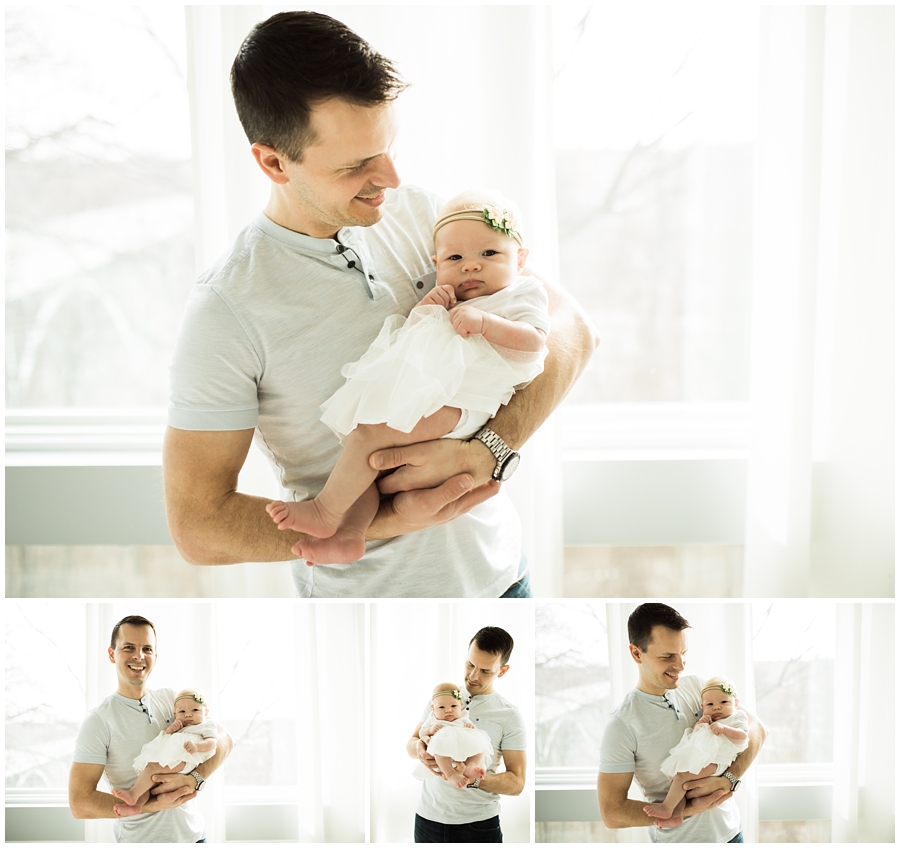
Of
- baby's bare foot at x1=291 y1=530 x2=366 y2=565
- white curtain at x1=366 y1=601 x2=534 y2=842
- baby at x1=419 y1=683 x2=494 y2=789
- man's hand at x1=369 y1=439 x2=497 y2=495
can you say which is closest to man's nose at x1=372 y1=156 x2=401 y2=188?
man's hand at x1=369 y1=439 x2=497 y2=495

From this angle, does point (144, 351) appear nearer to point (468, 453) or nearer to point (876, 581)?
point (468, 453)

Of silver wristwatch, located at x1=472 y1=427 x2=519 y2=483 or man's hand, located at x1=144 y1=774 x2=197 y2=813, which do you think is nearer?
silver wristwatch, located at x1=472 y1=427 x2=519 y2=483

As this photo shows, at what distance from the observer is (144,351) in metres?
1.87

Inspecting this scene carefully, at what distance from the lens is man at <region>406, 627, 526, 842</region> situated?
1268 mm

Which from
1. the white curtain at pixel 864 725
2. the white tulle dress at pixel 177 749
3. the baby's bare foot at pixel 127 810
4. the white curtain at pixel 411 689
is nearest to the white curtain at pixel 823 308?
the white curtain at pixel 864 725

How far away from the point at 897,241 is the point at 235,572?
61.9 inches

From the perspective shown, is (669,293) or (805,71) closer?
(805,71)

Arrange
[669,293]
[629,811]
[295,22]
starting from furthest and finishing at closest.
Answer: [669,293] → [629,811] → [295,22]

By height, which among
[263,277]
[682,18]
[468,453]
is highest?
[682,18]

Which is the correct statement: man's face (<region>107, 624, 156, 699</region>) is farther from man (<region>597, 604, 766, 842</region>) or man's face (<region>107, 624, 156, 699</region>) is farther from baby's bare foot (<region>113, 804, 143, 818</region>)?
man (<region>597, 604, 766, 842</region>)

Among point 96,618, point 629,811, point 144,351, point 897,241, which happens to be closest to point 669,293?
point 897,241

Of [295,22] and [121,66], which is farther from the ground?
[121,66]

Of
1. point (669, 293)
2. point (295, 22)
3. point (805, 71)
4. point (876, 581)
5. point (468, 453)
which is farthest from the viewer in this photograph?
point (669, 293)

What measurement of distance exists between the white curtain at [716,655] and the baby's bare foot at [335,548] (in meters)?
0.53
